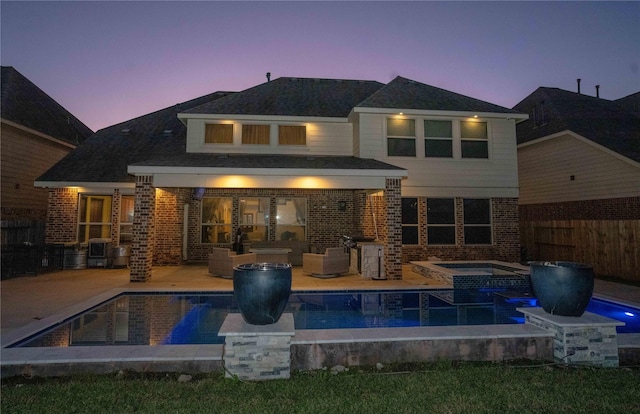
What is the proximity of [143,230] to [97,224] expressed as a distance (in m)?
5.24

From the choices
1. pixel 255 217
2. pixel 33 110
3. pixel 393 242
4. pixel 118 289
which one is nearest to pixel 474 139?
pixel 393 242

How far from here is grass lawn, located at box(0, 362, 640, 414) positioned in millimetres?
3113

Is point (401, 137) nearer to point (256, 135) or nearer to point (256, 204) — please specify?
point (256, 135)

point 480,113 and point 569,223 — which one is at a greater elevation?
point 480,113

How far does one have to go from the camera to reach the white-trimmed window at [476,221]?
13320 mm

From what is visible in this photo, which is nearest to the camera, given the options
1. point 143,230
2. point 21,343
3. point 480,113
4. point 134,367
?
point 134,367

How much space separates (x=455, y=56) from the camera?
17.3 m

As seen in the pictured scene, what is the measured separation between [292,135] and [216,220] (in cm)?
489

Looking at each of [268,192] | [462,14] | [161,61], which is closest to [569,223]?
[462,14]

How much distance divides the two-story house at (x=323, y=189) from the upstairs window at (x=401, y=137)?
0.04m

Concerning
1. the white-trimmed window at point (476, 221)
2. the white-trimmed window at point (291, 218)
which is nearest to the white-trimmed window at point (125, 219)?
the white-trimmed window at point (291, 218)

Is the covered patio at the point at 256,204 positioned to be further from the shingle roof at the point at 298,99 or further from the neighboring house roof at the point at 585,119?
the neighboring house roof at the point at 585,119

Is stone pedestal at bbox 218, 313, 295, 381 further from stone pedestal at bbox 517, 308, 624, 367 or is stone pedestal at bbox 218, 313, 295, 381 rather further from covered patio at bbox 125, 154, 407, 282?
covered patio at bbox 125, 154, 407, 282

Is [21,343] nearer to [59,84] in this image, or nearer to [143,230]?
[143,230]
